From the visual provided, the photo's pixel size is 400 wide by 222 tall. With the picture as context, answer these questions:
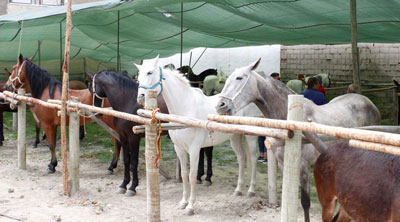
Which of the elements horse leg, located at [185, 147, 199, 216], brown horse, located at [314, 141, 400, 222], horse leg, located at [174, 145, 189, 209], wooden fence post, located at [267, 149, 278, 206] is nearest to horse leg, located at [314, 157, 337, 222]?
brown horse, located at [314, 141, 400, 222]

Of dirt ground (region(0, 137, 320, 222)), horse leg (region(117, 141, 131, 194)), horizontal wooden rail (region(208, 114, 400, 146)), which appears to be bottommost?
dirt ground (region(0, 137, 320, 222))

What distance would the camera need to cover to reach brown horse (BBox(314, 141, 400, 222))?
240cm

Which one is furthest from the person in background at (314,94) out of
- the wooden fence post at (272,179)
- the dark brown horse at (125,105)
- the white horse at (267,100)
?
the dark brown horse at (125,105)

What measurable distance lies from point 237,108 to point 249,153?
186 centimetres

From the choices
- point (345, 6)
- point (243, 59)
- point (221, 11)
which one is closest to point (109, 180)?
point (221, 11)

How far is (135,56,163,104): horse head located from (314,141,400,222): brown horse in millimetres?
2203

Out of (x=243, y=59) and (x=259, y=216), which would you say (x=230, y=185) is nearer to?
(x=259, y=216)

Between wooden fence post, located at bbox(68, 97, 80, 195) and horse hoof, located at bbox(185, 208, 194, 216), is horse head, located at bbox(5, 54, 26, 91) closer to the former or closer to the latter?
wooden fence post, located at bbox(68, 97, 80, 195)

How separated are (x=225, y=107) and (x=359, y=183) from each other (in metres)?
1.55

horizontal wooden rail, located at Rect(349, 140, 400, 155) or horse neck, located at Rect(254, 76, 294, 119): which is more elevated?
horse neck, located at Rect(254, 76, 294, 119)

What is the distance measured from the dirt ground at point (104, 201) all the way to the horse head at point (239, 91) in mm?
1375

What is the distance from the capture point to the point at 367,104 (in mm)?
5008

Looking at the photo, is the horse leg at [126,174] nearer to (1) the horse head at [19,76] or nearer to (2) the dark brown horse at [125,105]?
(2) the dark brown horse at [125,105]

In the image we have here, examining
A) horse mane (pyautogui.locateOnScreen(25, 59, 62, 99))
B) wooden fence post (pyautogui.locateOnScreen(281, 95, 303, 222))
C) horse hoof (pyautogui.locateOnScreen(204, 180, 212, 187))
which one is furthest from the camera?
horse mane (pyautogui.locateOnScreen(25, 59, 62, 99))
